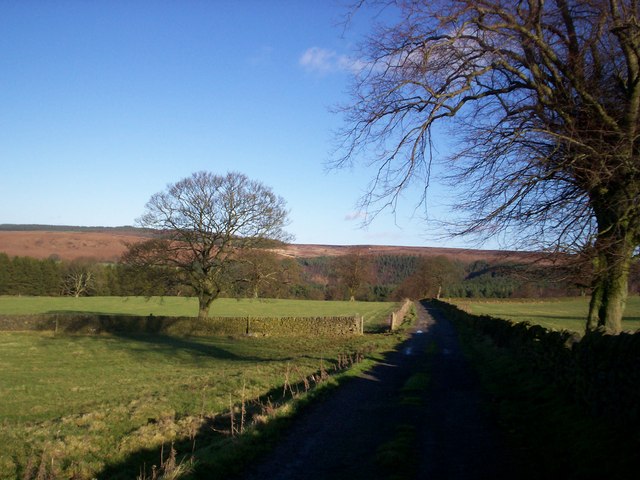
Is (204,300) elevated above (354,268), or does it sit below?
below

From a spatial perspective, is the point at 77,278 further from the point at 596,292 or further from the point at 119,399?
the point at 596,292

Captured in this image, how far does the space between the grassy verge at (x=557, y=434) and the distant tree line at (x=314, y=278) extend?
2027 mm

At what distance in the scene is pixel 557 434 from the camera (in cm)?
728

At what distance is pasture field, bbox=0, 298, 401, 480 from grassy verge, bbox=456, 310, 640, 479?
13.0 ft

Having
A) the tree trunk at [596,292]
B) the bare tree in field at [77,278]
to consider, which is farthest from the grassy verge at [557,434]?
the bare tree in field at [77,278]

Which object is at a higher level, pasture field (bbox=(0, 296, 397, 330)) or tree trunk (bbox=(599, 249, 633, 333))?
tree trunk (bbox=(599, 249, 633, 333))

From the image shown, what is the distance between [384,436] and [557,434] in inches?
93.2

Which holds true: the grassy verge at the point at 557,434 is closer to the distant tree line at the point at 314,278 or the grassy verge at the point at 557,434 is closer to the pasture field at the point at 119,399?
the distant tree line at the point at 314,278

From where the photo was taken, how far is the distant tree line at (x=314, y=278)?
32.4 ft

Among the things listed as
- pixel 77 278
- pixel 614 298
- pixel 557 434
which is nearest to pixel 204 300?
pixel 614 298

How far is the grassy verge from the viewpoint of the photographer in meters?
5.74

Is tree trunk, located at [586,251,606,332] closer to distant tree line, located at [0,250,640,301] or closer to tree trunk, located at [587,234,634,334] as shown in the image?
tree trunk, located at [587,234,634,334]

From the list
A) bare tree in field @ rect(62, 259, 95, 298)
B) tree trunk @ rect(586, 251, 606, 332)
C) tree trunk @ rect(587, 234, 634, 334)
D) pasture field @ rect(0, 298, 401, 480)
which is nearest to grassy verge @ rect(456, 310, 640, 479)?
tree trunk @ rect(586, 251, 606, 332)

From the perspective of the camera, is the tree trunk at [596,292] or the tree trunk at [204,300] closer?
the tree trunk at [596,292]
